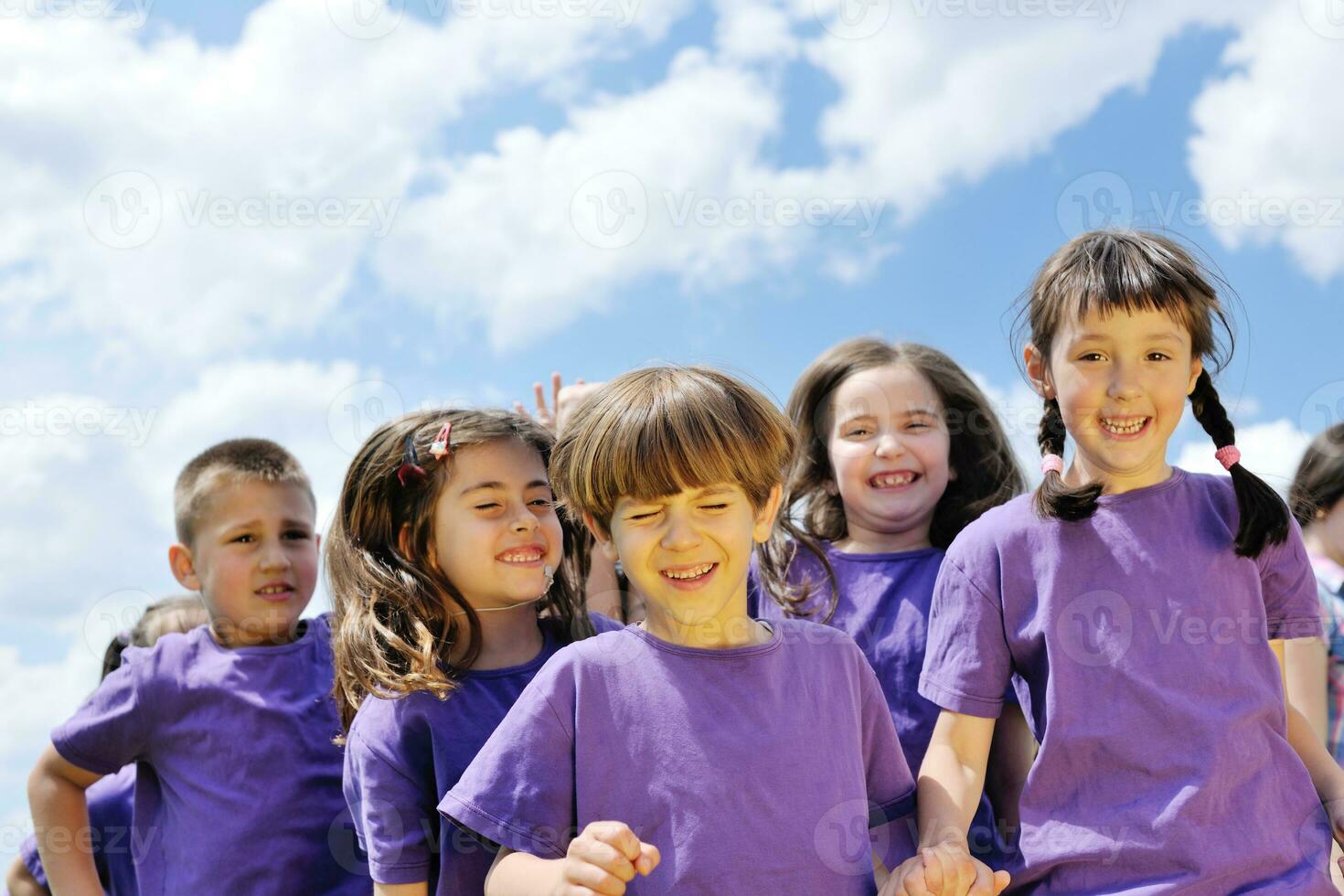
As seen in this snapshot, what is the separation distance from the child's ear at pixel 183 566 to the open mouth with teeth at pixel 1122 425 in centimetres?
315

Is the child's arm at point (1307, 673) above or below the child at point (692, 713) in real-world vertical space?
below

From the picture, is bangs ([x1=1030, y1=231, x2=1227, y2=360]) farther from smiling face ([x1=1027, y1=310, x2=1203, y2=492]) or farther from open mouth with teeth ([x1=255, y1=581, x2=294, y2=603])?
open mouth with teeth ([x1=255, y1=581, x2=294, y2=603])

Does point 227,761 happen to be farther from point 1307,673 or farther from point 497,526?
point 1307,673

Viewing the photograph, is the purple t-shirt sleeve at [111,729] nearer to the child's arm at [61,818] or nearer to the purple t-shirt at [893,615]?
the child's arm at [61,818]

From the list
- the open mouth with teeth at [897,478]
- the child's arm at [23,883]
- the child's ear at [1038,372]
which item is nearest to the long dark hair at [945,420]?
the open mouth with teeth at [897,478]

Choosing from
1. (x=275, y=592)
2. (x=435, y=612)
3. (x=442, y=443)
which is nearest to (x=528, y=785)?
(x=435, y=612)

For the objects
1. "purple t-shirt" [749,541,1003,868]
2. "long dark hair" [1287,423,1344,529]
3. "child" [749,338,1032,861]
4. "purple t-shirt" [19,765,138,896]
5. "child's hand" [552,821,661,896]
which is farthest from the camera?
"long dark hair" [1287,423,1344,529]

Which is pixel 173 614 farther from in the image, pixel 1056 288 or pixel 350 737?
pixel 1056 288

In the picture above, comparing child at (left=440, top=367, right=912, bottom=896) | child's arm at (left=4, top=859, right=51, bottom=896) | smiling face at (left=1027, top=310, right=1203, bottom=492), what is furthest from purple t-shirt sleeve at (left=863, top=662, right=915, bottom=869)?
child's arm at (left=4, top=859, right=51, bottom=896)

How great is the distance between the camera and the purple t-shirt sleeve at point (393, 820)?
2709mm

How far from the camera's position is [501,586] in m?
3.09

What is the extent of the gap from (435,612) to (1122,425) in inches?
71.4

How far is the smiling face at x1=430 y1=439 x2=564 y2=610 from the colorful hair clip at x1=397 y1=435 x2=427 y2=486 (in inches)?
3.6

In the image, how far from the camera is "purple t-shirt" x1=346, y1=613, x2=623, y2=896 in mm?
2688
